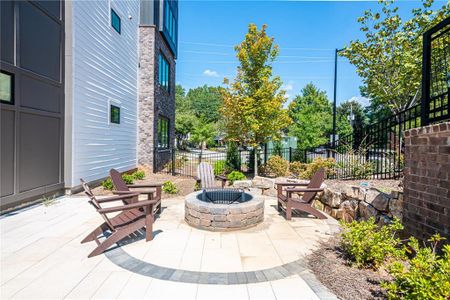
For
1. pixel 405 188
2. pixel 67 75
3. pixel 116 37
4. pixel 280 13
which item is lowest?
pixel 405 188

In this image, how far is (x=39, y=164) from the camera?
20.1 ft

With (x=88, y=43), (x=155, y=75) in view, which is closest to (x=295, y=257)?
(x=88, y=43)

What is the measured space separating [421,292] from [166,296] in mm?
2335

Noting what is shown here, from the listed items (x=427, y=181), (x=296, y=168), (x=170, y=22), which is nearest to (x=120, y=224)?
(x=427, y=181)

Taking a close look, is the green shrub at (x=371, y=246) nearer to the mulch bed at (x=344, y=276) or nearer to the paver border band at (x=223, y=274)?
the mulch bed at (x=344, y=276)

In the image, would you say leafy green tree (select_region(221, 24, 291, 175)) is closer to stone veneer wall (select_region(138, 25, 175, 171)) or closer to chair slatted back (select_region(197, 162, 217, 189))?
chair slatted back (select_region(197, 162, 217, 189))

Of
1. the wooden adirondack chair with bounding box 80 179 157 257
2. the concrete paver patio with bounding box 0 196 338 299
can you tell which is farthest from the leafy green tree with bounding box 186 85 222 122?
the wooden adirondack chair with bounding box 80 179 157 257

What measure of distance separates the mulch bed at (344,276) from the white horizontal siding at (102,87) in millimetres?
6871

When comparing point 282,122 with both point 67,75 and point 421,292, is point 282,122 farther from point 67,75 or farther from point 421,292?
point 421,292

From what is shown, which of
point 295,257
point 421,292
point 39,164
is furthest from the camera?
point 39,164

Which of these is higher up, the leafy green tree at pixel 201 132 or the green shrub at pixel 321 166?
the leafy green tree at pixel 201 132

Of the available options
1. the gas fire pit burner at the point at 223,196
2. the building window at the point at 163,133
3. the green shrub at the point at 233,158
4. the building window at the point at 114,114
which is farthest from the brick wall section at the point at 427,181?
the building window at the point at 163,133

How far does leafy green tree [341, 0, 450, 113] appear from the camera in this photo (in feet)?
27.8

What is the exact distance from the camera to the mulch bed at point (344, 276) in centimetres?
268
